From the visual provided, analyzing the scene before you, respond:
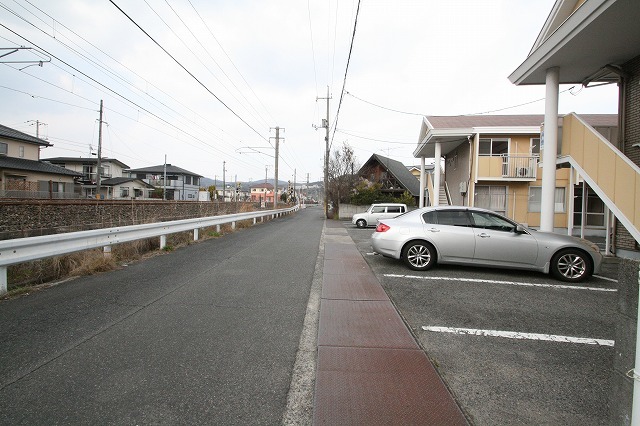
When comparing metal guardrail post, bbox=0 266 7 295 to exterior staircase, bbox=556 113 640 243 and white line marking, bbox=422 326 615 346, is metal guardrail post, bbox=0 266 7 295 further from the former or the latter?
exterior staircase, bbox=556 113 640 243

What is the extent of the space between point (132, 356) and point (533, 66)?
10.9m

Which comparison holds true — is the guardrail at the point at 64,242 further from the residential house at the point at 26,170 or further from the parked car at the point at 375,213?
the residential house at the point at 26,170

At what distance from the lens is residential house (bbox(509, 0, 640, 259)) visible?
21.7ft

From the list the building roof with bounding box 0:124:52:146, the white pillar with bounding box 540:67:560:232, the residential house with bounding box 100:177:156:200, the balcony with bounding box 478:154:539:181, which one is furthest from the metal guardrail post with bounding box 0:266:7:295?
the residential house with bounding box 100:177:156:200

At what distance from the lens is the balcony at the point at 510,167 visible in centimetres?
1795

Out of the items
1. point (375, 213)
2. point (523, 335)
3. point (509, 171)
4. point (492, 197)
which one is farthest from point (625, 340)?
point (375, 213)

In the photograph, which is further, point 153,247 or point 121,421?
point 153,247

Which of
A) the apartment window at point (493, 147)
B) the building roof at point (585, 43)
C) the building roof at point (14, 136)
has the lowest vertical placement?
the apartment window at point (493, 147)

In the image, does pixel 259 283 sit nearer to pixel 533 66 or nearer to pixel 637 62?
pixel 533 66

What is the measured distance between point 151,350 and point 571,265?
23.7 ft

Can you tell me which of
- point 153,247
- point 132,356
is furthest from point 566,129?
point 153,247

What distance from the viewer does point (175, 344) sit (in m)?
3.34

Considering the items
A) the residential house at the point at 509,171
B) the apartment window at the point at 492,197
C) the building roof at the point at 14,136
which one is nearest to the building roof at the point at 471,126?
the residential house at the point at 509,171

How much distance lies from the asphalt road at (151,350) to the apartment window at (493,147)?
16520 millimetres
